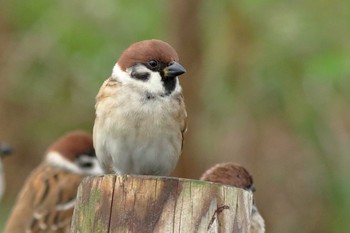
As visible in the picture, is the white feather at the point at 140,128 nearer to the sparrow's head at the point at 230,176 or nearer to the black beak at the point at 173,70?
the black beak at the point at 173,70

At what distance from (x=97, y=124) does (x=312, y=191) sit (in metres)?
4.21

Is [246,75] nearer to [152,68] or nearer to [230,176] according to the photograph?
[230,176]

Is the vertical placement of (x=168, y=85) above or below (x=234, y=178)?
above

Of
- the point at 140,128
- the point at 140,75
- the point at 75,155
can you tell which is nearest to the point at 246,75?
the point at 75,155

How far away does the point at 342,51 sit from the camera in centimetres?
815

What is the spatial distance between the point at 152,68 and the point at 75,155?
121 inches

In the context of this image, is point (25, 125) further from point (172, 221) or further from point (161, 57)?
point (172, 221)

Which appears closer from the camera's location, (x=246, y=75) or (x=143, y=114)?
(x=143, y=114)

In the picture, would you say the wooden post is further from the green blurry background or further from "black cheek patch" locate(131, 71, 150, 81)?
the green blurry background

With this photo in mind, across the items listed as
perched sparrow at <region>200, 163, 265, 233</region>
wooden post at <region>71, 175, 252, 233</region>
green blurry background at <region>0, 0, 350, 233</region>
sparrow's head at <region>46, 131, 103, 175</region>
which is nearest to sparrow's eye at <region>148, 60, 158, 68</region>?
perched sparrow at <region>200, 163, 265, 233</region>

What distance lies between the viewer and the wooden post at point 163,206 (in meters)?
3.34

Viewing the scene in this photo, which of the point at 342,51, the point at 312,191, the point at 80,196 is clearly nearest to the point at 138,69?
the point at 80,196

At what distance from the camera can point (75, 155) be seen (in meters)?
7.76

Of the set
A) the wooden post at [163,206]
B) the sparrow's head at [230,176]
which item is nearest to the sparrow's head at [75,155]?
the sparrow's head at [230,176]
